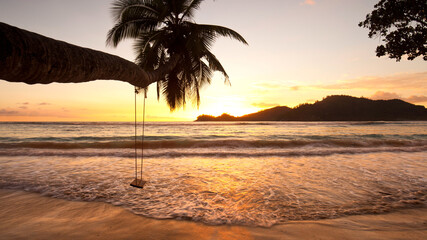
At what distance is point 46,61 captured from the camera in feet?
5.82

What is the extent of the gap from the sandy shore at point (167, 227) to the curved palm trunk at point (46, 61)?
6.15 feet

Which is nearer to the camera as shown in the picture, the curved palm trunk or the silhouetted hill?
the curved palm trunk

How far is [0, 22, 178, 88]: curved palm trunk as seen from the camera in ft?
4.89

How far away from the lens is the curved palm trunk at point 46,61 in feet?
4.89

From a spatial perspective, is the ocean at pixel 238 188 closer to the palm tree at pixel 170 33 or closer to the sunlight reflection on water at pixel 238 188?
the sunlight reflection on water at pixel 238 188

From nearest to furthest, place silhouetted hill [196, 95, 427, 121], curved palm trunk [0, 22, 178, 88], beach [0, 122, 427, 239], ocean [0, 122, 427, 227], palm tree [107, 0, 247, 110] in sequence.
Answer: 1. curved palm trunk [0, 22, 178, 88]
2. beach [0, 122, 427, 239]
3. ocean [0, 122, 427, 227]
4. palm tree [107, 0, 247, 110]
5. silhouetted hill [196, 95, 427, 121]

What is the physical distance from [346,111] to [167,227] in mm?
106184

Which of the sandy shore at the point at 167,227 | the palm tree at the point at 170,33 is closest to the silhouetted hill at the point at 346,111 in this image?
the palm tree at the point at 170,33

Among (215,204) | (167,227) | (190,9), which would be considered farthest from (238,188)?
(190,9)

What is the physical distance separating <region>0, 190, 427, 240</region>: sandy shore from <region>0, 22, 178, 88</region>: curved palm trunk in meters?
1.87

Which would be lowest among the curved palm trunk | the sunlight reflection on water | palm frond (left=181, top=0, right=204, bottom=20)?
the sunlight reflection on water

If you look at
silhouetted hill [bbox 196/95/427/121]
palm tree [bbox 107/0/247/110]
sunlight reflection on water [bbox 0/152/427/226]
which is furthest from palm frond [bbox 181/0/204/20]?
silhouetted hill [bbox 196/95/427/121]

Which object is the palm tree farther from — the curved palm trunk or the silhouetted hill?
the silhouetted hill

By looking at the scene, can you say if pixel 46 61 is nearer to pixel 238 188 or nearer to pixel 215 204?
pixel 215 204
